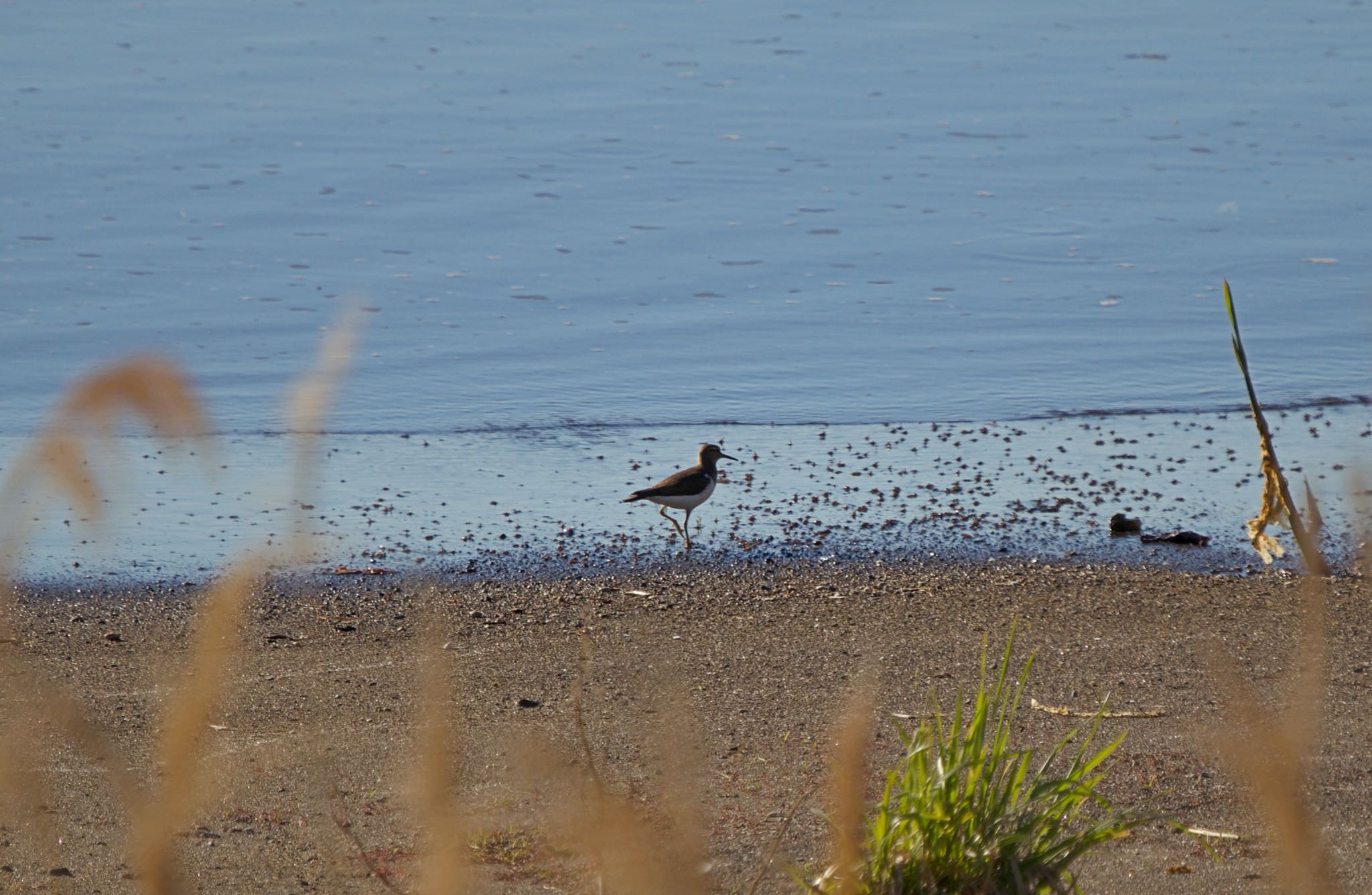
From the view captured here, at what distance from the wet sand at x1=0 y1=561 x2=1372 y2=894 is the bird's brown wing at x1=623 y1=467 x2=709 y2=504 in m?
0.74

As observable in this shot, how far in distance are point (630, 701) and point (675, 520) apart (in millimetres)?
3176

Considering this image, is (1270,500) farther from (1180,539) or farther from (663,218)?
(663,218)

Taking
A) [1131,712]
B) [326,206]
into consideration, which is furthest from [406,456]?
[326,206]

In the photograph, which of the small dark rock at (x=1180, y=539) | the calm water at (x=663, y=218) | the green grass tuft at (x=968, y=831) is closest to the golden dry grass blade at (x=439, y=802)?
the green grass tuft at (x=968, y=831)

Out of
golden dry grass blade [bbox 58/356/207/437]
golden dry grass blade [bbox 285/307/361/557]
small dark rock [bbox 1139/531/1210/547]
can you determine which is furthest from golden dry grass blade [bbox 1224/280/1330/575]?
small dark rock [bbox 1139/531/1210/547]

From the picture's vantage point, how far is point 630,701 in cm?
633

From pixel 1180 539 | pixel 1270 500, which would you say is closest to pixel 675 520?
pixel 1180 539

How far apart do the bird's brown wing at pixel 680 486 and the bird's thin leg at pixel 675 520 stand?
0.46 ft

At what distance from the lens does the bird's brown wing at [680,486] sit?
9219 millimetres

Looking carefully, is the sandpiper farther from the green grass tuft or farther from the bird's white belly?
the green grass tuft

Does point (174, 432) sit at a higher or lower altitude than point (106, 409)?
lower

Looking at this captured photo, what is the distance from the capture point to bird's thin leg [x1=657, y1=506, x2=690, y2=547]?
915 centimetres

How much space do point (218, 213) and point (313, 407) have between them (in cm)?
1767

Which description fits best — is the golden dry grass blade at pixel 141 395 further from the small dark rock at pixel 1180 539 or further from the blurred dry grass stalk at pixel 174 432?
the small dark rock at pixel 1180 539
